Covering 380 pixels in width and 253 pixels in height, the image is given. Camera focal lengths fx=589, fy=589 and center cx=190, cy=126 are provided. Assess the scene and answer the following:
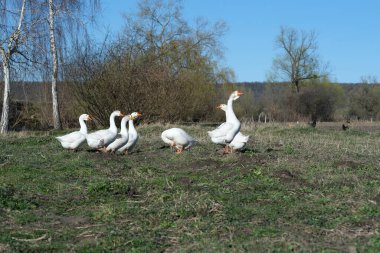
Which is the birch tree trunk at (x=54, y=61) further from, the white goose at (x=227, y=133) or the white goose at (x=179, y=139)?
the white goose at (x=227, y=133)

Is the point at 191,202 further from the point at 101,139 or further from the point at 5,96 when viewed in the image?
the point at 5,96

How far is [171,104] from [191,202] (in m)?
20.1

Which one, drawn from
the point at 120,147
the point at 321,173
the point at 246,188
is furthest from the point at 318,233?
the point at 120,147

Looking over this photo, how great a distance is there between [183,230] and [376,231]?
209cm

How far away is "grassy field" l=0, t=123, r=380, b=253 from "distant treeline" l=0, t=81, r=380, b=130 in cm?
1261

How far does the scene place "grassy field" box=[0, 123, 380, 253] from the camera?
6.15m

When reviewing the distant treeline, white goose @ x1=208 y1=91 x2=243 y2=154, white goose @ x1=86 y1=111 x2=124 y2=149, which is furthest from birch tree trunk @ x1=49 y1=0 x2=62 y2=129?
white goose @ x1=208 y1=91 x2=243 y2=154

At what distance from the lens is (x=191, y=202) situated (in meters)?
7.84

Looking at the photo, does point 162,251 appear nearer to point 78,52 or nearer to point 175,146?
point 175,146

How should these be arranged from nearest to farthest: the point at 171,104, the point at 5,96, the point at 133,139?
the point at 133,139 < the point at 5,96 < the point at 171,104

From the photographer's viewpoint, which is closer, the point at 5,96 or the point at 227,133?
the point at 227,133

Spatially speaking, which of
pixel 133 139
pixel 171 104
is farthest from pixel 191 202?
pixel 171 104

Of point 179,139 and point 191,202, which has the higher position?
point 179,139

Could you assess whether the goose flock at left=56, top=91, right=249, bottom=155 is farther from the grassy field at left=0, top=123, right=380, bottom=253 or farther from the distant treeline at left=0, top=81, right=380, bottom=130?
the distant treeline at left=0, top=81, right=380, bottom=130
